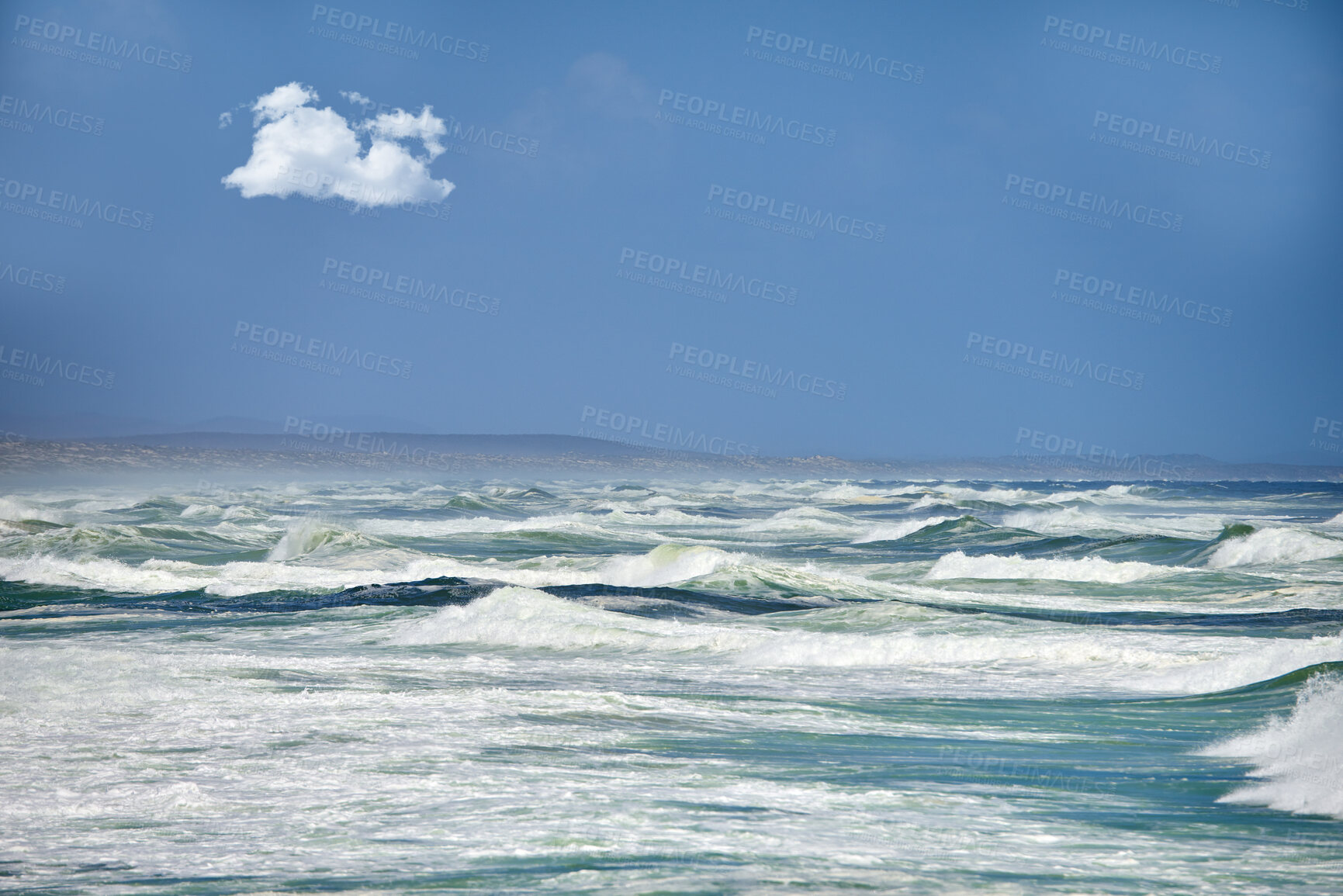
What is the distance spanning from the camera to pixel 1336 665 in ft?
38.5

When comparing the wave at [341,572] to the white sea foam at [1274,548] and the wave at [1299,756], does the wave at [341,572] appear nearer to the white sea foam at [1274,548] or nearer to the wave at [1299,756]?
the white sea foam at [1274,548]

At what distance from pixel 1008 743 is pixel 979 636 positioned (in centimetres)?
604

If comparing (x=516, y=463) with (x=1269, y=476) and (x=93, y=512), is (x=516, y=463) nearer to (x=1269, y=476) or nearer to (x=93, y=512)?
(x=1269, y=476)

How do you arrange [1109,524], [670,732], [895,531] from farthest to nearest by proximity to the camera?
1. [895,531]
2. [1109,524]
3. [670,732]

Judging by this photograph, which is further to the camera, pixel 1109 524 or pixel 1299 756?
pixel 1109 524

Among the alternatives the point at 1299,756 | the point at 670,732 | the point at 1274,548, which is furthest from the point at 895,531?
the point at 1299,756

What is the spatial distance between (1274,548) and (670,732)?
933 inches

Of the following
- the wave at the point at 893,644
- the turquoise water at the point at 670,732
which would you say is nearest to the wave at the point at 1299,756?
the turquoise water at the point at 670,732

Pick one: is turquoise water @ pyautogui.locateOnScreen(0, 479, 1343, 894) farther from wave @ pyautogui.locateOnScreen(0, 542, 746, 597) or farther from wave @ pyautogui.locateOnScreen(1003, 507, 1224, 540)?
wave @ pyautogui.locateOnScreen(1003, 507, 1224, 540)

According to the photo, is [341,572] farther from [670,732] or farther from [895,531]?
[895,531]

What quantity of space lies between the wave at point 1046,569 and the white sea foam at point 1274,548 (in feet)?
8.64

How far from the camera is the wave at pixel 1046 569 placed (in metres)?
25.5

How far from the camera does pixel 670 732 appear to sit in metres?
9.66

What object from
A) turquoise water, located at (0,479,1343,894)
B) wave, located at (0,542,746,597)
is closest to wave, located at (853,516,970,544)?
wave, located at (0,542,746,597)
